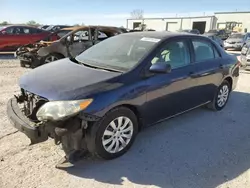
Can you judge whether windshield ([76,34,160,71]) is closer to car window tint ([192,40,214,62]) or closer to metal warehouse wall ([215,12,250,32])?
car window tint ([192,40,214,62])

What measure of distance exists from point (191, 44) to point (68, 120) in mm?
2606

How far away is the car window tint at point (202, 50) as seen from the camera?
437 centimetres

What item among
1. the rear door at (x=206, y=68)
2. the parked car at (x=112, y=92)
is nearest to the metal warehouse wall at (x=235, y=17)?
the rear door at (x=206, y=68)

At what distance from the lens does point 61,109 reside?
272 centimetres

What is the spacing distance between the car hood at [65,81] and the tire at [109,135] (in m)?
0.39

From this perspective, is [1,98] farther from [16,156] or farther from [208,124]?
[208,124]

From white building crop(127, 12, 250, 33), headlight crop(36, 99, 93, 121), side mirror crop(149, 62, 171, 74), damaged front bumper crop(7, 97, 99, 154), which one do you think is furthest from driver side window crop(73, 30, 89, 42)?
white building crop(127, 12, 250, 33)

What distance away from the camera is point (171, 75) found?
3760mm

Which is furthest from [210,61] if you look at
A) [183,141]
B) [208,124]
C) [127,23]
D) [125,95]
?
[127,23]

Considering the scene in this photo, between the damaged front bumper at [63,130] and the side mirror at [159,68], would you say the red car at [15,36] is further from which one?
the side mirror at [159,68]

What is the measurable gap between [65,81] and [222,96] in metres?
3.51

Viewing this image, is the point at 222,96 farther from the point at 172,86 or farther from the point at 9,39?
the point at 9,39

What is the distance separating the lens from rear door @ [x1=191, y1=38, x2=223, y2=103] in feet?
14.3

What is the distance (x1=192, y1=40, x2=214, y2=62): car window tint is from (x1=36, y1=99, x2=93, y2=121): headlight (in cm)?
244
